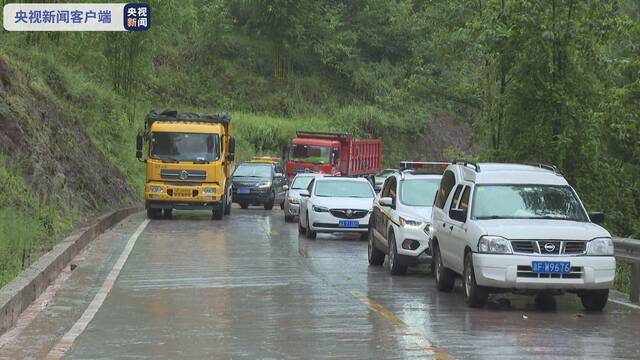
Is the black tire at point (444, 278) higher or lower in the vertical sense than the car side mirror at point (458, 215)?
lower

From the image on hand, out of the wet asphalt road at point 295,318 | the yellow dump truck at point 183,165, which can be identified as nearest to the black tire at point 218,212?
the yellow dump truck at point 183,165

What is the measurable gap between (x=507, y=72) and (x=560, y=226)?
37.4ft

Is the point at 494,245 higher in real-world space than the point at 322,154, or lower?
higher

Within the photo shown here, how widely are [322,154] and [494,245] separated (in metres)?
36.5

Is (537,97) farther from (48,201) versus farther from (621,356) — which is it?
(621,356)

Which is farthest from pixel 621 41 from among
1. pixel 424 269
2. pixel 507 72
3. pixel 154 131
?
pixel 154 131

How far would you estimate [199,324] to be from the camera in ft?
37.3

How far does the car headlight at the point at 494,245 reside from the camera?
12.5m

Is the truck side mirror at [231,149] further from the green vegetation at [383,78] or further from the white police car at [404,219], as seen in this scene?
the white police car at [404,219]

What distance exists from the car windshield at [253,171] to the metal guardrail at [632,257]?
26.4m

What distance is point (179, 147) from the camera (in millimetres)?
31547

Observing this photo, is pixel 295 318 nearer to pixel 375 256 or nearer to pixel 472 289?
pixel 472 289

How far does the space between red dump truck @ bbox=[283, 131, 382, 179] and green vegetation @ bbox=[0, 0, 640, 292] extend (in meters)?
4.09

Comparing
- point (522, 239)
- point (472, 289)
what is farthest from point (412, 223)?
point (522, 239)
